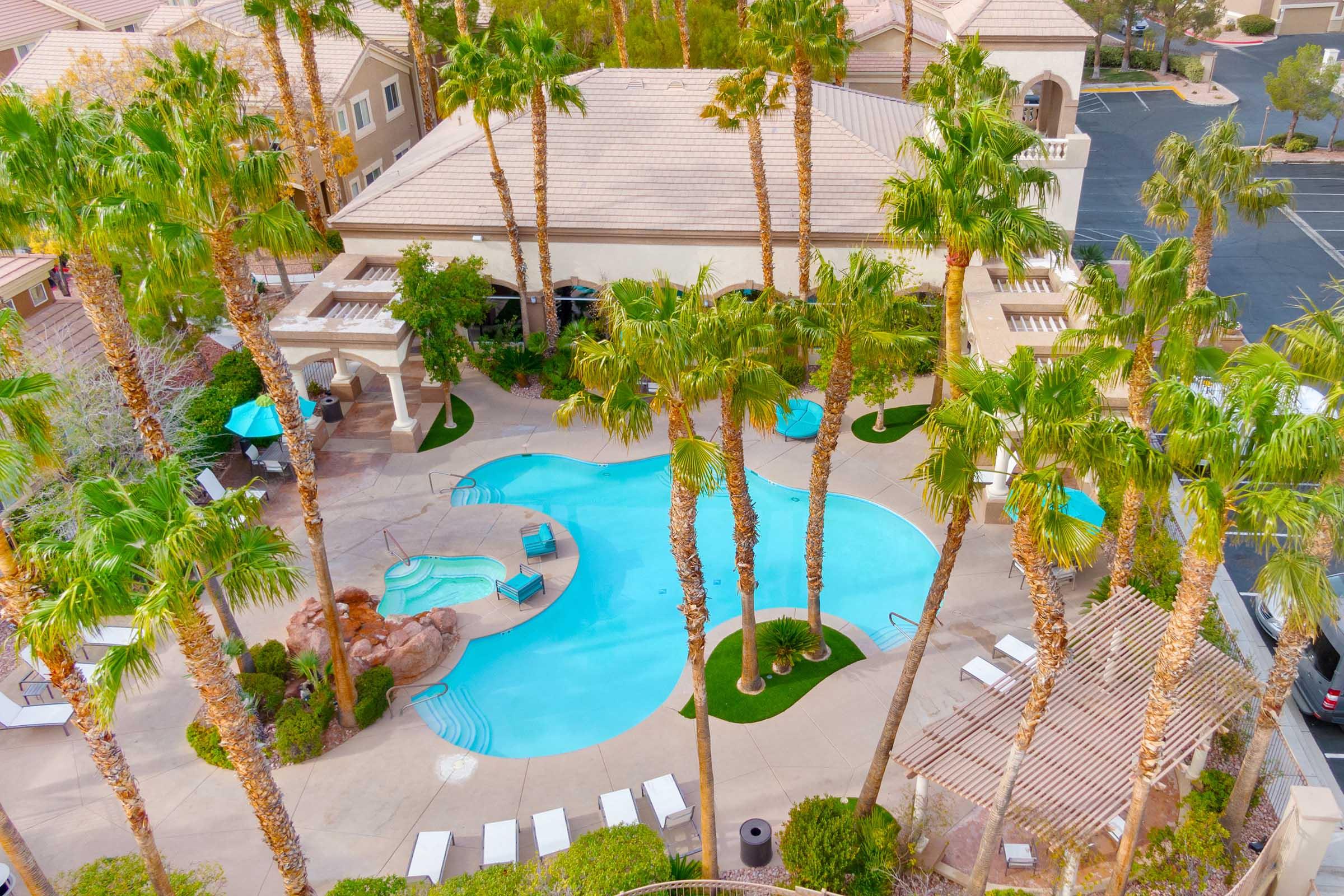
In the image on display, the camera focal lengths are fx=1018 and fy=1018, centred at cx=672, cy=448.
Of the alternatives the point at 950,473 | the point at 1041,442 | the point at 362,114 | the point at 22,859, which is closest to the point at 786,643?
the point at 950,473

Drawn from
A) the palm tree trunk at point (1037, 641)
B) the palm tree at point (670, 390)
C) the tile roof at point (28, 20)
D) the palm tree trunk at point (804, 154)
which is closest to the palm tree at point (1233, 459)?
the palm tree trunk at point (1037, 641)

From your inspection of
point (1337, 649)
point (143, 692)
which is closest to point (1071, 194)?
point (1337, 649)

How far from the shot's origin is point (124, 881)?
51.2 ft

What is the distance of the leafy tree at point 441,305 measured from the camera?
90.7ft

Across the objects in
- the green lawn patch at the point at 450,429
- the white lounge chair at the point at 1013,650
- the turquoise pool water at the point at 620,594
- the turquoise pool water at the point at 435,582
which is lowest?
the turquoise pool water at the point at 620,594

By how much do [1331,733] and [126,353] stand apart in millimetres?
22757

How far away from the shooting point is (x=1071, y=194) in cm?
2948

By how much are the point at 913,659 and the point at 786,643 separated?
529 centimetres

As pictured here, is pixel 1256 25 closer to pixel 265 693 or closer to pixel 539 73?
pixel 539 73

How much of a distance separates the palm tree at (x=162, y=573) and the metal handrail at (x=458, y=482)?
13.7m

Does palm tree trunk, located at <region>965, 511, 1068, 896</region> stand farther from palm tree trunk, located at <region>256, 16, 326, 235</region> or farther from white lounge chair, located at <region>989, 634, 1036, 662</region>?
palm tree trunk, located at <region>256, 16, 326, 235</region>

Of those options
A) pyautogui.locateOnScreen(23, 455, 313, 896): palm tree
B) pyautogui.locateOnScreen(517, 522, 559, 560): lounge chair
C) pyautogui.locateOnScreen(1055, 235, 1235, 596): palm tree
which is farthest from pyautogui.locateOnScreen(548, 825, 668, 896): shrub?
pyautogui.locateOnScreen(1055, 235, 1235, 596): palm tree

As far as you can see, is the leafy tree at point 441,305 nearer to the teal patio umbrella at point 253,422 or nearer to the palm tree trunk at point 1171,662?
the teal patio umbrella at point 253,422

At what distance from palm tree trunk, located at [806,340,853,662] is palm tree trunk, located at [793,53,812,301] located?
785 centimetres
